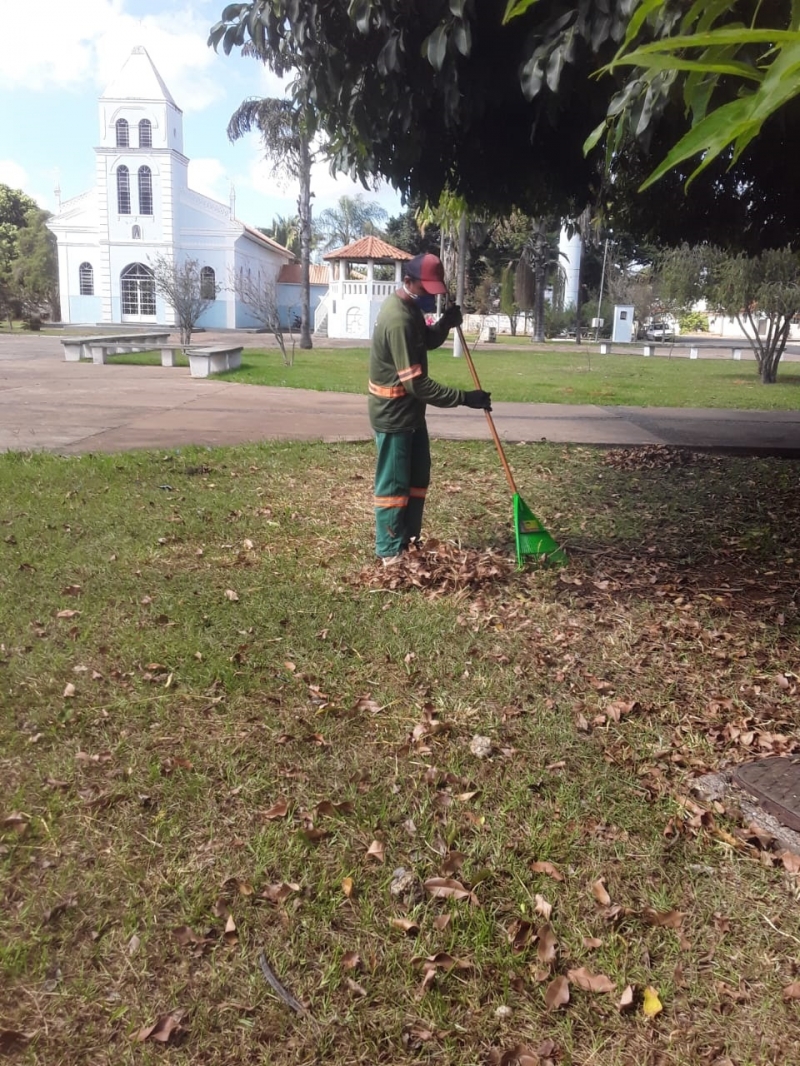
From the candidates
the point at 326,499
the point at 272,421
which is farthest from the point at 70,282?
the point at 326,499

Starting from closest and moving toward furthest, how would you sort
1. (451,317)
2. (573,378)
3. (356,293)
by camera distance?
1. (451,317)
2. (573,378)
3. (356,293)

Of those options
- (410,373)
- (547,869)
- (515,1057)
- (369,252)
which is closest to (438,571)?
(410,373)

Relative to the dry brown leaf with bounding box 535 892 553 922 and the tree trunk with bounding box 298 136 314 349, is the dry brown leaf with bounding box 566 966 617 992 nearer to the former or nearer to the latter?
the dry brown leaf with bounding box 535 892 553 922

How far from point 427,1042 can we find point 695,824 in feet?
4.25

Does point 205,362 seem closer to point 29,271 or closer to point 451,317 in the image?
point 451,317

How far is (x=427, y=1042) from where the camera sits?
2.28 metres

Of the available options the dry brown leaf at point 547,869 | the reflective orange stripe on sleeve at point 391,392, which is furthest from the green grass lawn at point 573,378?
the dry brown leaf at point 547,869

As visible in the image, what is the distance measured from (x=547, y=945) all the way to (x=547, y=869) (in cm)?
33

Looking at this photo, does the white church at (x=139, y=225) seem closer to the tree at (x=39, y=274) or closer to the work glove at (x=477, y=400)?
the tree at (x=39, y=274)

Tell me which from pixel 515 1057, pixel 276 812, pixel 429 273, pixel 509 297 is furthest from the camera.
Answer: pixel 509 297

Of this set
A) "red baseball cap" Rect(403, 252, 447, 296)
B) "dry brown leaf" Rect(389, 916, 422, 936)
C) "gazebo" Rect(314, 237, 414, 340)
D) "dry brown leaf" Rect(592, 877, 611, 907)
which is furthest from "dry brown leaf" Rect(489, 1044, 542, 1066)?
"gazebo" Rect(314, 237, 414, 340)

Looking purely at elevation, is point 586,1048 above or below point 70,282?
below

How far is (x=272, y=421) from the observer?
1198cm

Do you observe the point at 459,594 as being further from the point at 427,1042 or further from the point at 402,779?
the point at 427,1042
